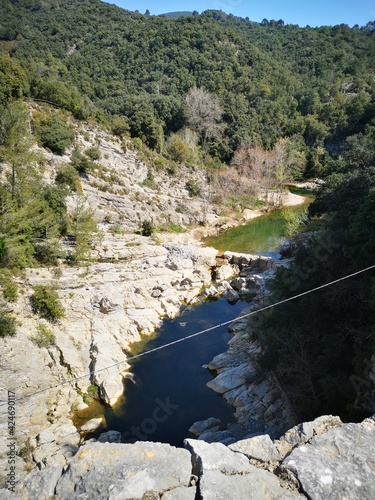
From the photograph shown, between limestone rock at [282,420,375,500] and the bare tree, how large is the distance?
4592 cm

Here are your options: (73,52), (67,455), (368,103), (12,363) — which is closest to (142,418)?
(67,455)

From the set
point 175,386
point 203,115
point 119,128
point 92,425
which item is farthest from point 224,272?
point 203,115

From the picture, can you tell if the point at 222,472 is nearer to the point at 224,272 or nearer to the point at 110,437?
the point at 110,437

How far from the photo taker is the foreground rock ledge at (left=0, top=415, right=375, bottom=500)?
13.4ft

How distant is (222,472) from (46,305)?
1170cm

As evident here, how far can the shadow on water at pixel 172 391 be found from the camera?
10.9m

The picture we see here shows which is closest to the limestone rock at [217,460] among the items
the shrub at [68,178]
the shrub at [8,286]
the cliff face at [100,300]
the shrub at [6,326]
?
the cliff face at [100,300]

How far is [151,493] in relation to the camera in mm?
4066

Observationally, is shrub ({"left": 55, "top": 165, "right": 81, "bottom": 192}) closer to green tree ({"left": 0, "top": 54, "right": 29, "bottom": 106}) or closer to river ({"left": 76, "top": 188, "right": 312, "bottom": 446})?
green tree ({"left": 0, "top": 54, "right": 29, "bottom": 106})

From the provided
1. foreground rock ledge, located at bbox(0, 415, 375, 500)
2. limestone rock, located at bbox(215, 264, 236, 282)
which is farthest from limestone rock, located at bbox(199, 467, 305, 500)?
limestone rock, located at bbox(215, 264, 236, 282)

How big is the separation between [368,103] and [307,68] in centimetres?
2516

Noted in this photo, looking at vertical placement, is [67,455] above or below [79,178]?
below

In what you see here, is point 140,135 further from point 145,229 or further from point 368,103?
point 368,103

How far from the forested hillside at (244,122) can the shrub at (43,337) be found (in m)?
4.27
